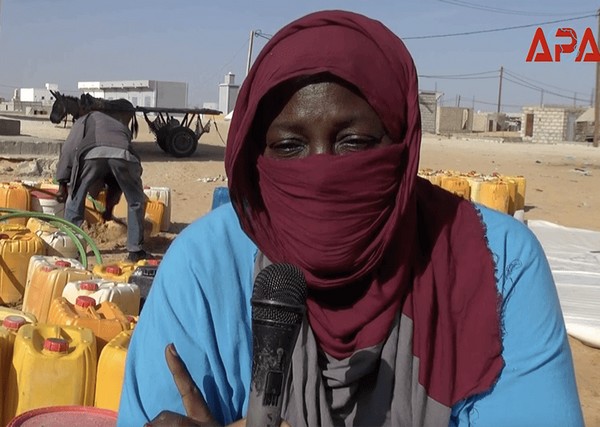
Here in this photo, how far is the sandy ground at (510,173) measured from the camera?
532cm

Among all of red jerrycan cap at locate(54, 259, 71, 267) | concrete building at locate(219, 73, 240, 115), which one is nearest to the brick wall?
concrete building at locate(219, 73, 240, 115)

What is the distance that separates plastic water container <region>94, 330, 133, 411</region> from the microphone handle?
76.5 inches

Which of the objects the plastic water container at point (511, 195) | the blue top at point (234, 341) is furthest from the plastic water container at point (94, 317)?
the plastic water container at point (511, 195)

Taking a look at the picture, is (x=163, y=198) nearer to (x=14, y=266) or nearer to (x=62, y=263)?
(x=14, y=266)

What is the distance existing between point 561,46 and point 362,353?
34.6 metres

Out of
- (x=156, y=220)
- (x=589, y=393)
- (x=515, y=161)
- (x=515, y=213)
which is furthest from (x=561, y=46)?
(x=589, y=393)

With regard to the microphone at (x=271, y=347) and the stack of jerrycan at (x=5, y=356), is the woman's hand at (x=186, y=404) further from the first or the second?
the stack of jerrycan at (x=5, y=356)

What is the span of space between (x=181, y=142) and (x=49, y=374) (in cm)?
1571

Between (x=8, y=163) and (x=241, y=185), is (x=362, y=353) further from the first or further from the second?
(x=8, y=163)

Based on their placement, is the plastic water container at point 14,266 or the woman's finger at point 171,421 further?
the plastic water container at point 14,266

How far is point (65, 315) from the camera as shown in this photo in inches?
136

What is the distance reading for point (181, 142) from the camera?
723 inches

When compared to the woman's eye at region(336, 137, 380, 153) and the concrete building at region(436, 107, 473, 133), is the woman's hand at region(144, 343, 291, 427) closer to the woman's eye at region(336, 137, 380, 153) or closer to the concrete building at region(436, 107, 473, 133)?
the woman's eye at region(336, 137, 380, 153)

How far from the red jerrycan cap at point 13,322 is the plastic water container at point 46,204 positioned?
193 inches
